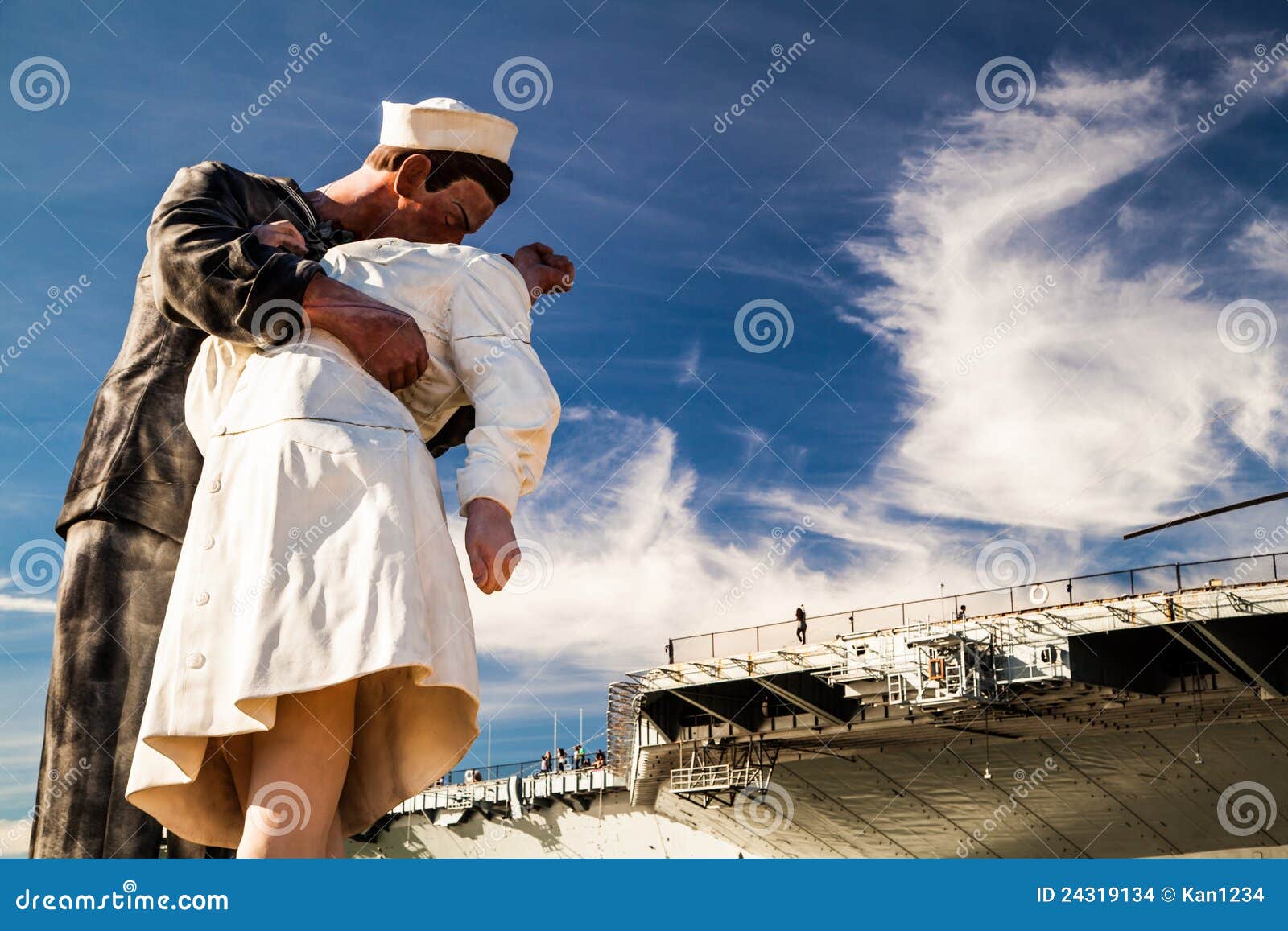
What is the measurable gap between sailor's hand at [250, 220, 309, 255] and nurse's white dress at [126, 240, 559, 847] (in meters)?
0.09

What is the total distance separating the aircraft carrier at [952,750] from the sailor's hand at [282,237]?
2377 cm

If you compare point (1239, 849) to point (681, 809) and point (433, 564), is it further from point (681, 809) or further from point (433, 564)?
point (433, 564)

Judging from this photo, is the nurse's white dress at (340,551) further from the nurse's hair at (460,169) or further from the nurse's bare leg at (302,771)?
the nurse's hair at (460,169)

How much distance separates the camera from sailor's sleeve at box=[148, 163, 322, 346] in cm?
275

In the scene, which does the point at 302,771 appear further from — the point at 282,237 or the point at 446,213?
the point at 446,213

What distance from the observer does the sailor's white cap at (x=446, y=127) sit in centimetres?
316

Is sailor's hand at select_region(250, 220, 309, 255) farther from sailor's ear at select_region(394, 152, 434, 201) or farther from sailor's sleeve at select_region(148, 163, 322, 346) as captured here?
sailor's ear at select_region(394, 152, 434, 201)

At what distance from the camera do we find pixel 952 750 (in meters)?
→ 35.0

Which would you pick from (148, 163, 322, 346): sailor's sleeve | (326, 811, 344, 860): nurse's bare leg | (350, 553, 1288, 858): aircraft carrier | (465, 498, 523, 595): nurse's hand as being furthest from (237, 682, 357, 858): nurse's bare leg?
(350, 553, 1288, 858): aircraft carrier

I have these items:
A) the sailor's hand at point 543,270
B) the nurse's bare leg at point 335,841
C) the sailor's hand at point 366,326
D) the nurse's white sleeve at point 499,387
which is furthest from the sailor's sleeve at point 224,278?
the nurse's bare leg at point 335,841

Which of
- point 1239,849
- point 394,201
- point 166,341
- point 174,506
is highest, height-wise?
point 1239,849

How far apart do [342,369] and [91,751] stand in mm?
1340

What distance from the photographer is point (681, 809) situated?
39750mm

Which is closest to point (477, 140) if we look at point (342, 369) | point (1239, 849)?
point (342, 369)
